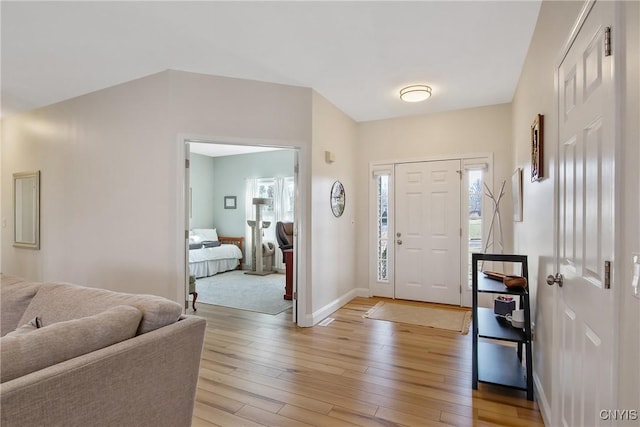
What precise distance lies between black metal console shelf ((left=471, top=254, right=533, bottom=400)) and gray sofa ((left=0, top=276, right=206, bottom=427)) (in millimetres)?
1900

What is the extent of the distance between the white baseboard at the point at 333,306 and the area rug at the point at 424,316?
424 millimetres

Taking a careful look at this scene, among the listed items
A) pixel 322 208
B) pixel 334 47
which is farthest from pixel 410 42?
pixel 322 208

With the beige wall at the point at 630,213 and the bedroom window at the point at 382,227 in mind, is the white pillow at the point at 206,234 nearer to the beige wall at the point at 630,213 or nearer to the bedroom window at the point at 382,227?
the bedroom window at the point at 382,227

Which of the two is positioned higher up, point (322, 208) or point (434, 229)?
point (322, 208)

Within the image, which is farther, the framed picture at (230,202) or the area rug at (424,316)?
the framed picture at (230,202)

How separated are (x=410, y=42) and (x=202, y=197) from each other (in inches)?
254

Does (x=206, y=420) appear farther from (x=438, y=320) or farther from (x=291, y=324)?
(x=438, y=320)

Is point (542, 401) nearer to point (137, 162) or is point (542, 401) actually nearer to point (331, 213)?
point (331, 213)

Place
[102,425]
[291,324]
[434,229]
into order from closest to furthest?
[102,425] < [291,324] < [434,229]

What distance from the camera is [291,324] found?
366 centimetres

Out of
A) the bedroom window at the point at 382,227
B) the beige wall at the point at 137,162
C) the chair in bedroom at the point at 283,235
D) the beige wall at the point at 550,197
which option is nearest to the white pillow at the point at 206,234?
the chair in bedroom at the point at 283,235

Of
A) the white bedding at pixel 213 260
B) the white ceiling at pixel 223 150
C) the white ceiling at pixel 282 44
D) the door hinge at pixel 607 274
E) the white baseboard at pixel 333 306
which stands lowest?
the white baseboard at pixel 333 306

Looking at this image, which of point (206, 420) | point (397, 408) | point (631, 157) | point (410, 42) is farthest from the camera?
point (410, 42)

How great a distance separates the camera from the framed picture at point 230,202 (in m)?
7.92
